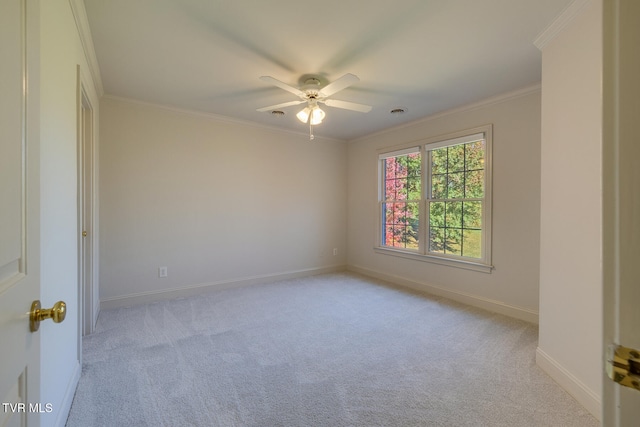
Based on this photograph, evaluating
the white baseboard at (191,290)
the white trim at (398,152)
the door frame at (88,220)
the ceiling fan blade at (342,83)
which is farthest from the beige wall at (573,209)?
the door frame at (88,220)

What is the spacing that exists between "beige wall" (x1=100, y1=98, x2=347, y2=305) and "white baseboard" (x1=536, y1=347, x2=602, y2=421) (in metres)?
3.41

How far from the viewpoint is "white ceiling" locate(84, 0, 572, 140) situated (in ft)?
6.09

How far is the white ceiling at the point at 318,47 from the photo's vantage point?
1857 millimetres

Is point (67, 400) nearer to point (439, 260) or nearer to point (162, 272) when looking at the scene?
point (162, 272)

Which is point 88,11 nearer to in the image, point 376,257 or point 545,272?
point 545,272

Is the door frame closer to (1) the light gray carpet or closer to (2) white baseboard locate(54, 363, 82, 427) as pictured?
(1) the light gray carpet

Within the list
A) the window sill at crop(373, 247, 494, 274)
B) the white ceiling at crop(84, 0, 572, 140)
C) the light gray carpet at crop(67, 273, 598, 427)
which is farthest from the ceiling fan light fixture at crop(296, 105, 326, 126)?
the window sill at crop(373, 247, 494, 274)

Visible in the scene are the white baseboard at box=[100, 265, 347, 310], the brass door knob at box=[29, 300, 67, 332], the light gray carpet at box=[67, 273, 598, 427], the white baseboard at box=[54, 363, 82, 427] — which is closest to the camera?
the brass door knob at box=[29, 300, 67, 332]

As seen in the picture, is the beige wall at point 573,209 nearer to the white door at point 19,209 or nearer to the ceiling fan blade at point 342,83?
the ceiling fan blade at point 342,83
